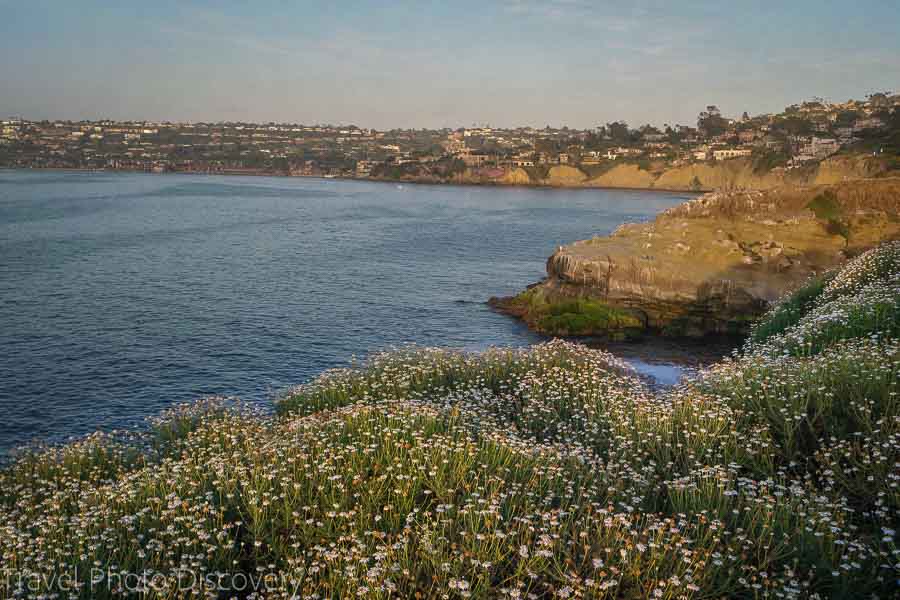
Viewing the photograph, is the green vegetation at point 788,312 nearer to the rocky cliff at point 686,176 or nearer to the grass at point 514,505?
the grass at point 514,505

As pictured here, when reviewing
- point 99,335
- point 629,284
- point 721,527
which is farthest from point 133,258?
point 721,527

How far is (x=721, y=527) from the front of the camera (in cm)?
634

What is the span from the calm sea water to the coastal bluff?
3579 millimetres

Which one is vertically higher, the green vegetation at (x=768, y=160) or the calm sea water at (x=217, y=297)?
the green vegetation at (x=768, y=160)

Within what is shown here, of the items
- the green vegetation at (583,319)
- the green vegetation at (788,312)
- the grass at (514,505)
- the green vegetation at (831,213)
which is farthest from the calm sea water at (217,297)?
the green vegetation at (831,213)

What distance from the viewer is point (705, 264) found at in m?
35.5

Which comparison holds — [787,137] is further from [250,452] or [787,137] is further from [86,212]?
[250,452]

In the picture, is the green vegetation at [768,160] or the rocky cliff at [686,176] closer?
the rocky cliff at [686,176]

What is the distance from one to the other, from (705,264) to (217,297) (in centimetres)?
2682

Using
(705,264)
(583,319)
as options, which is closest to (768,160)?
(705,264)

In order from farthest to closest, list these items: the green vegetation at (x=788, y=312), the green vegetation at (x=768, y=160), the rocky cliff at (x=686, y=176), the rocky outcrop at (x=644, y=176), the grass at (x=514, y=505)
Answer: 1. the green vegetation at (x=768, y=160)
2. the rocky outcrop at (x=644, y=176)
3. the rocky cliff at (x=686, y=176)
4. the green vegetation at (x=788, y=312)
5. the grass at (x=514, y=505)

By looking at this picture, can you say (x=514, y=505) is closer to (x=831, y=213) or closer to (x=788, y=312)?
(x=788, y=312)

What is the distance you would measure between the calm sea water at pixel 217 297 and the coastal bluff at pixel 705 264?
3.58 m

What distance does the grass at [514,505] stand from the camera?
596cm
